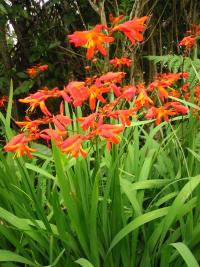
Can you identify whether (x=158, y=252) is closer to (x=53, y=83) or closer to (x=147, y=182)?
(x=147, y=182)

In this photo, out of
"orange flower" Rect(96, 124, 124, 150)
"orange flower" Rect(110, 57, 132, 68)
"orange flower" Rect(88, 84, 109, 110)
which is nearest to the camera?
"orange flower" Rect(96, 124, 124, 150)

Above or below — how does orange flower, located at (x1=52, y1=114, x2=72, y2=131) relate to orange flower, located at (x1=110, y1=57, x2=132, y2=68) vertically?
below

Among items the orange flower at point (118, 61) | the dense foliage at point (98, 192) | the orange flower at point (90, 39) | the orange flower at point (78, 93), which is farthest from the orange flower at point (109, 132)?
the orange flower at point (118, 61)

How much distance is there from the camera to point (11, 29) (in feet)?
13.2

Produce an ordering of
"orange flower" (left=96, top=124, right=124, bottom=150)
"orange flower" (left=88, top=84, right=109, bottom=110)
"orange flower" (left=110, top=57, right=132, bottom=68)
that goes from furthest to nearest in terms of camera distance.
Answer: "orange flower" (left=110, top=57, right=132, bottom=68) < "orange flower" (left=88, top=84, right=109, bottom=110) < "orange flower" (left=96, top=124, right=124, bottom=150)

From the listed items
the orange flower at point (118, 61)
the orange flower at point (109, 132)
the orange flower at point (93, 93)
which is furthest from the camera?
the orange flower at point (118, 61)

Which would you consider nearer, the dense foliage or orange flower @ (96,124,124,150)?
orange flower @ (96,124,124,150)

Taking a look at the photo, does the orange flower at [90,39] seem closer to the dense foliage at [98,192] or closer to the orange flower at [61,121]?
the dense foliage at [98,192]

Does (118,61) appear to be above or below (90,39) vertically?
below

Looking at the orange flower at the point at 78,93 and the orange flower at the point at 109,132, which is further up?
the orange flower at the point at 78,93

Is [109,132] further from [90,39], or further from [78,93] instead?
[90,39]

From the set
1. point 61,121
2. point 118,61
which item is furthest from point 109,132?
point 118,61

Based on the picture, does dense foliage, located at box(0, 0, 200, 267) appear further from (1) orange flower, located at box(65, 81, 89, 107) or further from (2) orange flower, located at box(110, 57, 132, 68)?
(2) orange flower, located at box(110, 57, 132, 68)

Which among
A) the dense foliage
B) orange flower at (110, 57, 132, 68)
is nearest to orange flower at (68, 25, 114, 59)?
the dense foliage
